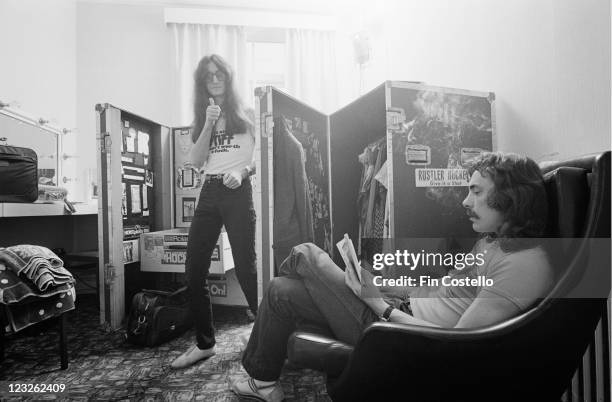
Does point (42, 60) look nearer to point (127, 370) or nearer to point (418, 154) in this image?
point (127, 370)

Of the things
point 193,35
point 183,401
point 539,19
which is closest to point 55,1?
point 193,35

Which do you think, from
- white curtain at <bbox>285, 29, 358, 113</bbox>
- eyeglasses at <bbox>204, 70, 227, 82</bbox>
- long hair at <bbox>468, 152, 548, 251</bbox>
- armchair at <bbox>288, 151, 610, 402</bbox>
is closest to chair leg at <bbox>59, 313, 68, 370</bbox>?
eyeglasses at <bbox>204, 70, 227, 82</bbox>

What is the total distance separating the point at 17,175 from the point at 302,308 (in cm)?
183

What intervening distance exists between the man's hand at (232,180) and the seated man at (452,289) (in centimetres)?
58

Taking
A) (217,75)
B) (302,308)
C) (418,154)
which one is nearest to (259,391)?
(302,308)

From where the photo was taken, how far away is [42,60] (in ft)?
A: 9.02

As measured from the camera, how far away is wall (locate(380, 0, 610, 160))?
1059 millimetres

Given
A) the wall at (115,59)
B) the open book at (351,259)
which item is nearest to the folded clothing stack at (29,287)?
the open book at (351,259)

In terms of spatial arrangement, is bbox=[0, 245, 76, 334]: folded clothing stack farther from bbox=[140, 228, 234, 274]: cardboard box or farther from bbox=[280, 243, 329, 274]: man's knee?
bbox=[280, 243, 329, 274]: man's knee

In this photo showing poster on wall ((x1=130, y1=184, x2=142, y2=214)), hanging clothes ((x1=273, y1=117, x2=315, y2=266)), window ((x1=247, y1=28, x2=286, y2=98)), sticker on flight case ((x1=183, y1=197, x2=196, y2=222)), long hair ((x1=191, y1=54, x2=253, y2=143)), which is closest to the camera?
hanging clothes ((x1=273, y1=117, x2=315, y2=266))

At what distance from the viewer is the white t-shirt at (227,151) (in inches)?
66.4

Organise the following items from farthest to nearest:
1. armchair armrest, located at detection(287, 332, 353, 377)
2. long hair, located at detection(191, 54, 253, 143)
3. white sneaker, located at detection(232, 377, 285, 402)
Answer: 1. long hair, located at detection(191, 54, 253, 143)
2. white sneaker, located at detection(232, 377, 285, 402)
3. armchair armrest, located at detection(287, 332, 353, 377)

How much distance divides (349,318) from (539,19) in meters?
1.38

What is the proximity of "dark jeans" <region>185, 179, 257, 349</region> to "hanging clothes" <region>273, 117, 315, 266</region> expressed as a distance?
0.68 ft
